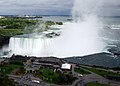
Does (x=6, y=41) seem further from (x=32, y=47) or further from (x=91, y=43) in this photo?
(x=91, y=43)

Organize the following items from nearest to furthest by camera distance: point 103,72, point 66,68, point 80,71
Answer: point 66,68 < point 80,71 < point 103,72

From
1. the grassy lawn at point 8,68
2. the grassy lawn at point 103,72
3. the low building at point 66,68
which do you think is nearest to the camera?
the grassy lawn at point 8,68

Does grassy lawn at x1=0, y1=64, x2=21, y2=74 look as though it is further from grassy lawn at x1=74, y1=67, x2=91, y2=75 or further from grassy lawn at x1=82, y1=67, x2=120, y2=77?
grassy lawn at x1=82, y1=67, x2=120, y2=77

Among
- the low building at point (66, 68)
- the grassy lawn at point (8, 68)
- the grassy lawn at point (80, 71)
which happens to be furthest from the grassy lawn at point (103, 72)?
the grassy lawn at point (8, 68)

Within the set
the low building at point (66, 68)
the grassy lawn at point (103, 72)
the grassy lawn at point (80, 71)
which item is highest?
the low building at point (66, 68)

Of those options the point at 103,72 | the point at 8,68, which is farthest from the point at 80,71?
the point at 8,68

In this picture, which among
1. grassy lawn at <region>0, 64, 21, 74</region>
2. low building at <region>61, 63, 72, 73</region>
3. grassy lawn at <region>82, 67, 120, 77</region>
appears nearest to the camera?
grassy lawn at <region>0, 64, 21, 74</region>

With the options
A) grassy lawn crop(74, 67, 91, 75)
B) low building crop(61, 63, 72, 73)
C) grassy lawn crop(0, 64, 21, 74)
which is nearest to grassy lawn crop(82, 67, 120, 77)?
grassy lawn crop(74, 67, 91, 75)

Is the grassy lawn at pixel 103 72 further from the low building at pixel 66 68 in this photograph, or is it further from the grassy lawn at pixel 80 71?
the low building at pixel 66 68

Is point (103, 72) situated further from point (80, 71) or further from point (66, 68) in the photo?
point (66, 68)

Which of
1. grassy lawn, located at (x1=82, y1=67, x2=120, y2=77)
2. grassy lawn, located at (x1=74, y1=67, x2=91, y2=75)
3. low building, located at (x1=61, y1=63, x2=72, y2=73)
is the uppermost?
low building, located at (x1=61, y1=63, x2=72, y2=73)

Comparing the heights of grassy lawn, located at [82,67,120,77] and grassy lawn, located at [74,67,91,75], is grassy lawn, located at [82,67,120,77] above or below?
below

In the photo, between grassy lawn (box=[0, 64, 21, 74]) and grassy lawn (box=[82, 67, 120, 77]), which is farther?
grassy lawn (box=[82, 67, 120, 77])
